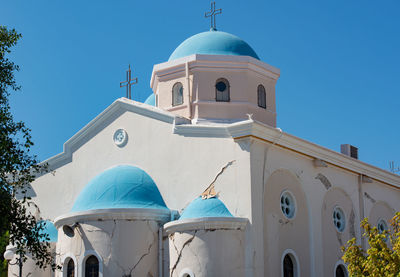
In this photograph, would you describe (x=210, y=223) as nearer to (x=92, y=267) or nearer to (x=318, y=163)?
(x=92, y=267)

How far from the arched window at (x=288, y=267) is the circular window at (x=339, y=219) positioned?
328 centimetres

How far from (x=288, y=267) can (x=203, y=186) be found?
369 centimetres

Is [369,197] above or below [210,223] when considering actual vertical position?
above

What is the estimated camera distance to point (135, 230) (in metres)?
19.7

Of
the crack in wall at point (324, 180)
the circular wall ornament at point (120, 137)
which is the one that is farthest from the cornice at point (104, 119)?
the crack in wall at point (324, 180)

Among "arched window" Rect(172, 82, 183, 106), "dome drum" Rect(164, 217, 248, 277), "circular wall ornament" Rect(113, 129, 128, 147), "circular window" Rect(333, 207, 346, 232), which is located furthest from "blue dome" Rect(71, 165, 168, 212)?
"circular window" Rect(333, 207, 346, 232)

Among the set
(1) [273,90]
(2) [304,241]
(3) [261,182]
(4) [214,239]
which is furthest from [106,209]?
(1) [273,90]

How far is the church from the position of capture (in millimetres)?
19453

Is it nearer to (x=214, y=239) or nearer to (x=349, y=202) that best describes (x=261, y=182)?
(x=214, y=239)

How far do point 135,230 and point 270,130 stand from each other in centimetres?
504

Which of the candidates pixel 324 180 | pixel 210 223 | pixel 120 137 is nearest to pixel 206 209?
pixel 210 223

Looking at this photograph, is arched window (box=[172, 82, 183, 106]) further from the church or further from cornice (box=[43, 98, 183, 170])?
cornice (box=[43, 98, 183, 170])

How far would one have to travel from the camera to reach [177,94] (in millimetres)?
24375

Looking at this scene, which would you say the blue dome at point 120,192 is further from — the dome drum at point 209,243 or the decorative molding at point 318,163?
the decorative molding at point 318,163
